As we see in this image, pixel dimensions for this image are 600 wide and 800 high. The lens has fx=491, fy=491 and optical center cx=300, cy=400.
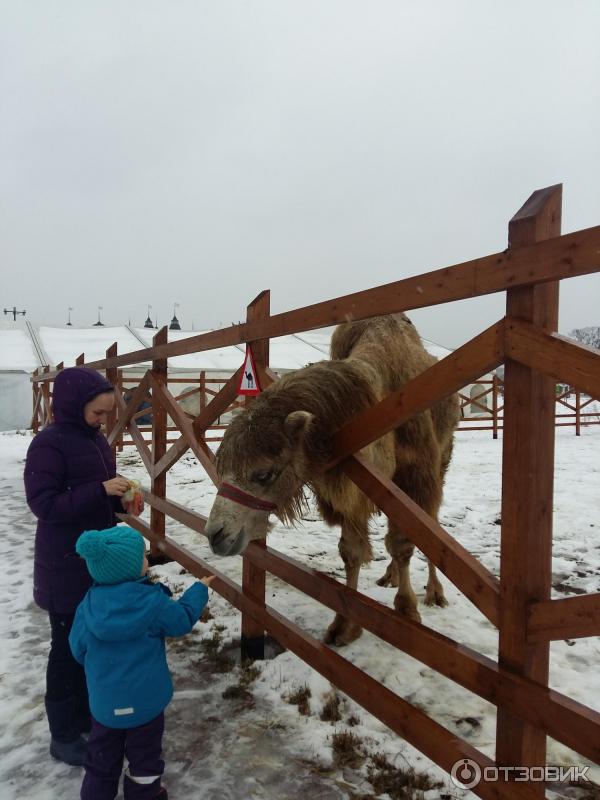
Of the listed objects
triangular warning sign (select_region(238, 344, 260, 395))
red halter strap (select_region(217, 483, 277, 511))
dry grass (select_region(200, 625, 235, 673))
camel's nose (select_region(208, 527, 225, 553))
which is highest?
triangular warning sign (select_region(238, 344, 260, 395))

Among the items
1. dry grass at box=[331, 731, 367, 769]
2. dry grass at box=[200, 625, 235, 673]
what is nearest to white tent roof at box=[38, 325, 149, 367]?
dry grass at box=[200, 625, 235, 673]

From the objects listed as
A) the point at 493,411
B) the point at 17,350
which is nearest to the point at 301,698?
the point at 493,411

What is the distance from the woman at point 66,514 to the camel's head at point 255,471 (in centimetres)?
58

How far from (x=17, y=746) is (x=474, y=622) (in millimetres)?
2957

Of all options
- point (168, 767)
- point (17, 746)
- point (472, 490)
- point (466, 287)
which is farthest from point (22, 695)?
point (472, 490)

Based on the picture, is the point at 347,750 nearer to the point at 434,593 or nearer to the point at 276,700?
the point at 276,700

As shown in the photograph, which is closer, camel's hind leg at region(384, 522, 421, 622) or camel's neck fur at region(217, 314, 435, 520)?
camel's neck fur at region(217, 314, 435, 520)

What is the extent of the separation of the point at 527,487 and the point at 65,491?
2.11 meters

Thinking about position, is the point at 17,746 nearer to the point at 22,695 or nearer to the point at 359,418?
the point at 22,695

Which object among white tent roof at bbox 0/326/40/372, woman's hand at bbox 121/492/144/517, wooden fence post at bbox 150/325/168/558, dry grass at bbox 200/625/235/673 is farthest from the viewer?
white tent roof at bbox 0/326/40/372

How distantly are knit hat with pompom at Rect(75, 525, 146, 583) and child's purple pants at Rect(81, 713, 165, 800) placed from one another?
2.02 feet

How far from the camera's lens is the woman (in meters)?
2.38

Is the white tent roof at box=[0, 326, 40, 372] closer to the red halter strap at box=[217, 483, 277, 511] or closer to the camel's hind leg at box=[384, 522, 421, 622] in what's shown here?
the camel's hind leg at box=[384, 522, 421, 622]

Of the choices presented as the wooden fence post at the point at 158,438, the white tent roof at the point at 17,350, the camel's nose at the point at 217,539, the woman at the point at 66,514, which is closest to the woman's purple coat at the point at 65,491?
the woman at the point at 66,514
